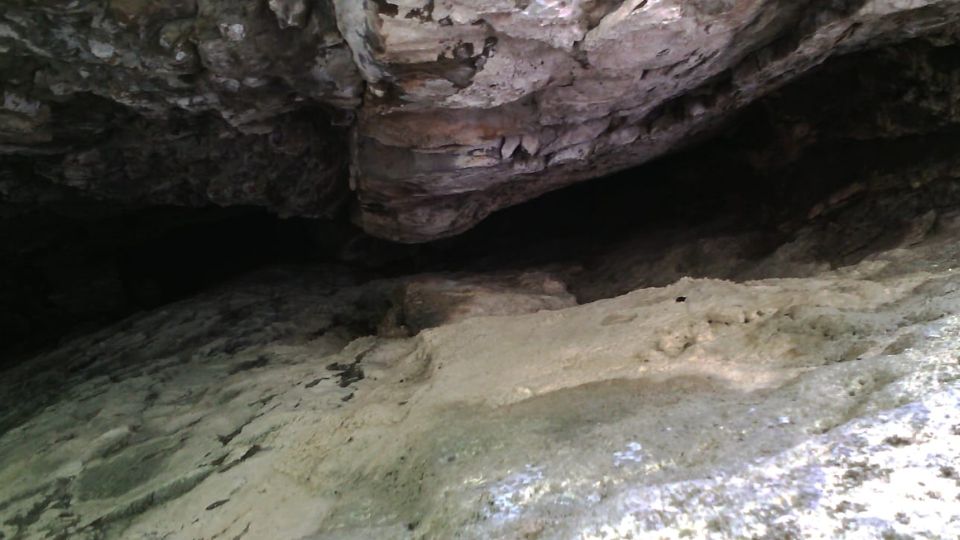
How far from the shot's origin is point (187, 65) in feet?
8.79

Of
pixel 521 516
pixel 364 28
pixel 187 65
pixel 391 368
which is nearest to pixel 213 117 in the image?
pixel 187 65

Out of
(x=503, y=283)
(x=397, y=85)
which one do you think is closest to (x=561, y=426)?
(x=397, y=85)

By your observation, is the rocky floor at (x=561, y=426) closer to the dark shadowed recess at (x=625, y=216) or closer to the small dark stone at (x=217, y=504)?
the small dark stone at (x=217, y=504)

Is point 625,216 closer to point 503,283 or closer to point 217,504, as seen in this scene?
point 503,283

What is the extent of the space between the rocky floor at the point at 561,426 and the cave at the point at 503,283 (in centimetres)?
1

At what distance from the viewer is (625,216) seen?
4.96 meters

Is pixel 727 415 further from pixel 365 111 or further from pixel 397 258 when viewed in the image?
pixel 397 258

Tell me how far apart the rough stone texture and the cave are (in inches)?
0.6

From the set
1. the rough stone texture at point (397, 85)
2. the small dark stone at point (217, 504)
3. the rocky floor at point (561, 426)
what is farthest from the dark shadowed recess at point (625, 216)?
the small dark stone at point (217, 504)

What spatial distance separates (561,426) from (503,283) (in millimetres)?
2157

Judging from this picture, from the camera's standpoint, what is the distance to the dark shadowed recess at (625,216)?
299 centimetres

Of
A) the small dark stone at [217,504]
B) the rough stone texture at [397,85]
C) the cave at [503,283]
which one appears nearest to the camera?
the cave at [503,283]

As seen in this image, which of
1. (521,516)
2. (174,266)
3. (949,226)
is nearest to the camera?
(521,516)

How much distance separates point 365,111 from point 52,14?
121cm
